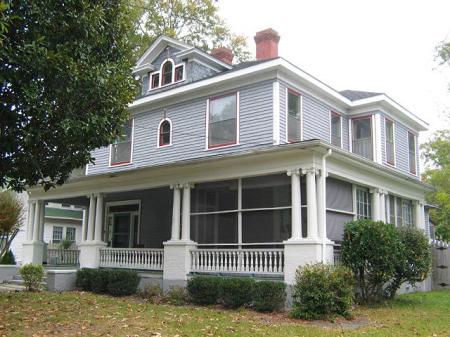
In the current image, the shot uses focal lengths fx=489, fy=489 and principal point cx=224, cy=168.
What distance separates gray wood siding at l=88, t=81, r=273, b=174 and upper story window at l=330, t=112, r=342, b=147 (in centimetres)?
377

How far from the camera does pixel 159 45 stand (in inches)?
768

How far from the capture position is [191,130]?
17328mm

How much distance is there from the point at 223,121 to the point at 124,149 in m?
5.21

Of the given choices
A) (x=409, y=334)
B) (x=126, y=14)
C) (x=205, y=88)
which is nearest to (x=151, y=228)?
(x=205, y=88)

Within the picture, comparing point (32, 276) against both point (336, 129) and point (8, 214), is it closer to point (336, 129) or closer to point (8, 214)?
point (8, 214)

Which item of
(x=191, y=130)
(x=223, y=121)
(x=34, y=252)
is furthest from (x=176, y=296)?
(x=34, y=252)

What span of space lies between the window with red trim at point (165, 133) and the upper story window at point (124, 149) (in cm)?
161

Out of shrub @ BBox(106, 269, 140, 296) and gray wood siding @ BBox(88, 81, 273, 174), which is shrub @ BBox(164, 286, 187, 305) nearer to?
shrub @ BBox(106, 269, 140, 296)

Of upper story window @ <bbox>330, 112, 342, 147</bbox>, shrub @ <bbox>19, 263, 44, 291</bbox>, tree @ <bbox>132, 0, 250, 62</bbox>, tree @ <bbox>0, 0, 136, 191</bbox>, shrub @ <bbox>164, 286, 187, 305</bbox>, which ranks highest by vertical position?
tree @ <bbox>132, 0, 250, 62</bbox>

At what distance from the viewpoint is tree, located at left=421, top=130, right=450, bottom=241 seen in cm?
2722

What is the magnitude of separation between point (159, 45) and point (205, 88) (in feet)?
12.9

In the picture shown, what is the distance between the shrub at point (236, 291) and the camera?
1204 cm

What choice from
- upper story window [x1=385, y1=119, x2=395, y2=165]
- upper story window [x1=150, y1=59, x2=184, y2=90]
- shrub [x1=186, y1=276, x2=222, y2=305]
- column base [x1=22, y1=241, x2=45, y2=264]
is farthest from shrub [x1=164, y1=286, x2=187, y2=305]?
upper story window [x1=385, y1=119, x2=395, y2=165]

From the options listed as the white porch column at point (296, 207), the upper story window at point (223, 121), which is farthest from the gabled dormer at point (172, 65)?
the white porch column at point (296, 207)
